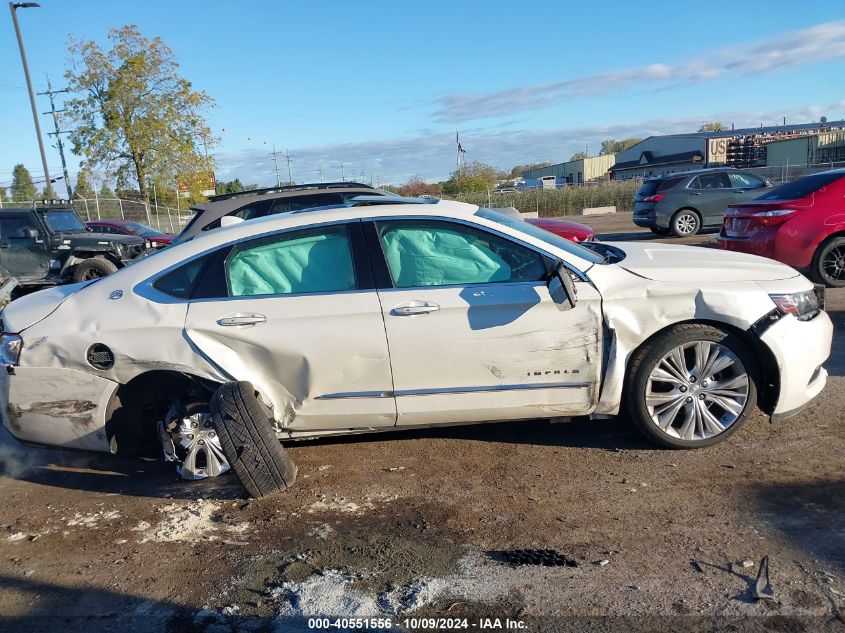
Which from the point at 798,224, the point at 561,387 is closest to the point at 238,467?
the point at 561,387

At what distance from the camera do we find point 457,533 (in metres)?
3.61

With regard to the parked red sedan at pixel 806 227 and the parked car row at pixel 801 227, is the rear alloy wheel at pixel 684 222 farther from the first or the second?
the parked red sedan at pixel 806 227

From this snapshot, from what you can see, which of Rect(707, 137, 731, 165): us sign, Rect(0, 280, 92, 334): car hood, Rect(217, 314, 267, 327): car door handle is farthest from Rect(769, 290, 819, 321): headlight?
Rect(707, 137, 731, 165): us sign

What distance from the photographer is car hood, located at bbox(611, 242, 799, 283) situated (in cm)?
432

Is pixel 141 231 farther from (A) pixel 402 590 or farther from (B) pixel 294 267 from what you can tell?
(A) pixel 402 590

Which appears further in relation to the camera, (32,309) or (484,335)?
(32,309)

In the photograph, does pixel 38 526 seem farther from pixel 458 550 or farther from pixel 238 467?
pixel 458 550

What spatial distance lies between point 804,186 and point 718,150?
190 ft

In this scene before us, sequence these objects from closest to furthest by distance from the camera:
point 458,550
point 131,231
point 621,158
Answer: point 458,550 → point 131,231 → point 621,158

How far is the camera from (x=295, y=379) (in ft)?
13.8

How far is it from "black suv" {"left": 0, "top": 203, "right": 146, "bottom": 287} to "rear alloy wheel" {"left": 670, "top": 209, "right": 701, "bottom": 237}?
42.5ft

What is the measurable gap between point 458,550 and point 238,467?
4.57ft

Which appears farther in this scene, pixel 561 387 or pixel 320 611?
pixel 561 387

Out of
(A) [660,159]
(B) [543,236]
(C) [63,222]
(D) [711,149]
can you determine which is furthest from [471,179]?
(B) [543,236]
